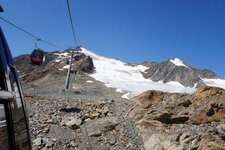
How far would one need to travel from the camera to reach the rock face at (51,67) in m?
98.4

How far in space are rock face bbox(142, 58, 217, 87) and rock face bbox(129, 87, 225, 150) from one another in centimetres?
11633

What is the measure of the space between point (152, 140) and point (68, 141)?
4144 millimetres

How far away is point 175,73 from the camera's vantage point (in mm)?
151500

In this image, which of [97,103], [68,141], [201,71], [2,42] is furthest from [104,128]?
[201,71]

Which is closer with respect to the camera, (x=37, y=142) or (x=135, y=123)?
(x=37, y=142)

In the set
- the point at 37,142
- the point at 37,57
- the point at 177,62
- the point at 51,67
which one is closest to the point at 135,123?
the point at 37,142

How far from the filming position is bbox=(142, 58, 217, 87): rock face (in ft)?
482

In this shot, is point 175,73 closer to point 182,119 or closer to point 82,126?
point 182,119

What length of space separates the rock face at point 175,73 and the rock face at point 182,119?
116326 mm

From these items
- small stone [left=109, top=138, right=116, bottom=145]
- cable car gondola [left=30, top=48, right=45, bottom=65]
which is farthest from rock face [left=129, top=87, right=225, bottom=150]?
cable car gondola [left=30, top=48, right=45, bottom=65]

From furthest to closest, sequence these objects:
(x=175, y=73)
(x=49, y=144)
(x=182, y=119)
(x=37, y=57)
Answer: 1. (x=175, y=73)
2. (x=37, y=57)
3. (x=182, y=119)
4. (x=49, y=144)

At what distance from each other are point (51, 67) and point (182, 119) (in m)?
87.0

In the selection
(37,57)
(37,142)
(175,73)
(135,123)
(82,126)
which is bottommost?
(37,142)

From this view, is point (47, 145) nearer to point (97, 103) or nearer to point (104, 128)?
point (104, 128)
